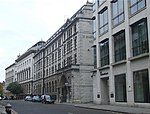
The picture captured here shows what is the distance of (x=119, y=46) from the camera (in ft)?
119

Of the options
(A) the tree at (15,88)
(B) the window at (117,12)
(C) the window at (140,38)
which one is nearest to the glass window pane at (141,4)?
(C) the window at (140,38)

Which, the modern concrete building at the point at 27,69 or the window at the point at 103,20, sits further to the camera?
the modern concrete building at the point at 27,69

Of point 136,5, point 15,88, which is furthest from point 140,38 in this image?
point 15,88

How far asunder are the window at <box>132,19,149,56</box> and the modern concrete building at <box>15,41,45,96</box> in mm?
75152

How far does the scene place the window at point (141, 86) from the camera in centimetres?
2934

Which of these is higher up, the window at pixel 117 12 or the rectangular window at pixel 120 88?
the window at pixel 117 12

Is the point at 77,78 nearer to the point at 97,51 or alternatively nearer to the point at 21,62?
the point at 97,51

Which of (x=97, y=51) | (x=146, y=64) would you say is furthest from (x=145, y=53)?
(x=97, y=51)

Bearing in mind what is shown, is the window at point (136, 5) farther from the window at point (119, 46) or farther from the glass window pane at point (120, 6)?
the window at point (119, 46)

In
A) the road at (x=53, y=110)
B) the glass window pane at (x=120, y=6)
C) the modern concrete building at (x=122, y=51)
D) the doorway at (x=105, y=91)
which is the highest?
the glass window pane at (x=120, y=6)

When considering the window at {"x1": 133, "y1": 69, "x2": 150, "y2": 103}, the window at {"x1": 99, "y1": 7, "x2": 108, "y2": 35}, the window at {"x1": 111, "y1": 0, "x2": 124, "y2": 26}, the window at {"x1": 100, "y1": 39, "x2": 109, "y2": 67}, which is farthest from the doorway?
the window at {"x1": 133, "y1": 69, "x2": 150, "y2": 103}

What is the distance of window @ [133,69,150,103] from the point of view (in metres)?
29.3

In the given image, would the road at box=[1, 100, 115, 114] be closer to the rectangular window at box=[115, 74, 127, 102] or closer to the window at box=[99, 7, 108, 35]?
the rectangular window at box=[115, 74, 127, 102]

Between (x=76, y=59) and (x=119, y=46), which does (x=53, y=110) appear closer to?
(x=119, y=46)
